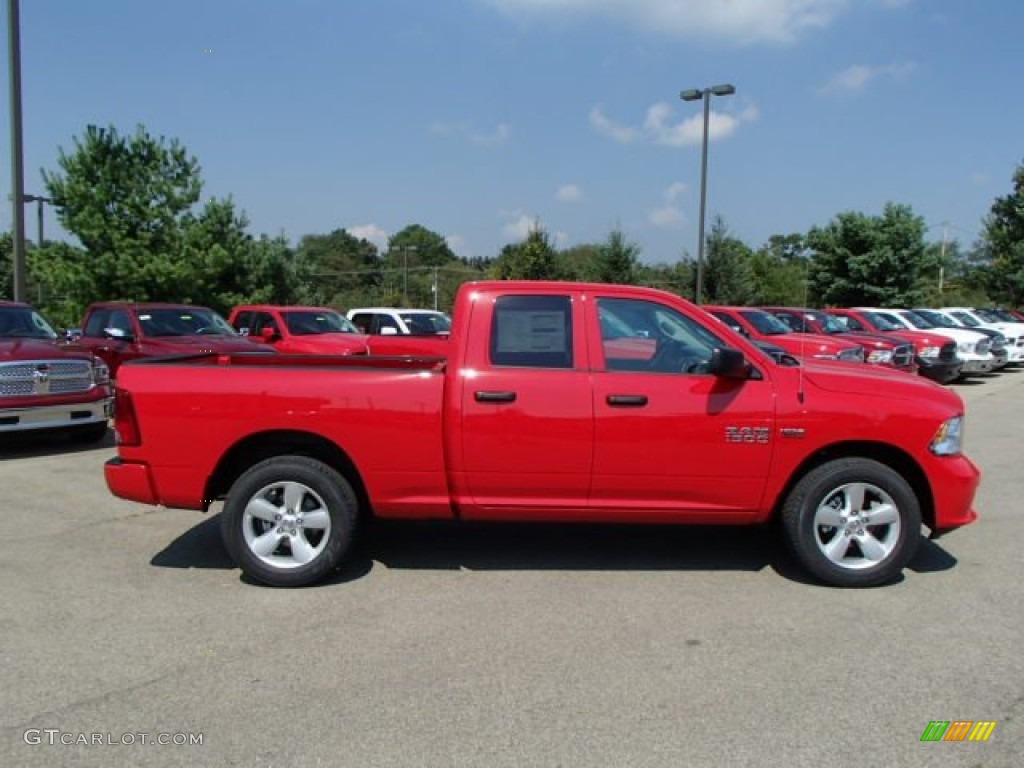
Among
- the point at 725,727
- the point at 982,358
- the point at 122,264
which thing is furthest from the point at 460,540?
the point at 122,264

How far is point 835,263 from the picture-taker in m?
37.0

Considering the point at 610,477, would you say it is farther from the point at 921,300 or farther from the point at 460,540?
the point at 921,300

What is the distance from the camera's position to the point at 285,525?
498cm

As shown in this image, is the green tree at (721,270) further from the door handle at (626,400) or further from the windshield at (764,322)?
the door handle at (626,400)

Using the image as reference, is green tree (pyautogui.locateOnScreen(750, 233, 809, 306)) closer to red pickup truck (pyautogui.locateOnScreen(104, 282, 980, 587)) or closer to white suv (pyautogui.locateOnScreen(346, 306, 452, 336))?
white suv (pyautogui.locateOnScreen(346, 306, 452, 336))

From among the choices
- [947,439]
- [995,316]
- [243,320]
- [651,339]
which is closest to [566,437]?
[651,339]

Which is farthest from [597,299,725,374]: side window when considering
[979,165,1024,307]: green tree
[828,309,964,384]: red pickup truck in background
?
[979,165,1024,307]: green tree

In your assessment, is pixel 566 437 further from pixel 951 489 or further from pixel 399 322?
pixel 399 322

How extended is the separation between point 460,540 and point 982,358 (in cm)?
1772

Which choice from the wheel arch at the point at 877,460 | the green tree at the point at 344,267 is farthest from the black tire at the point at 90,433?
the green tree at the point at 344,267

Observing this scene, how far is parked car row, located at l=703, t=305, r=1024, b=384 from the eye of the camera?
14.9m

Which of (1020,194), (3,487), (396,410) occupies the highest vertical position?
(1020,194)

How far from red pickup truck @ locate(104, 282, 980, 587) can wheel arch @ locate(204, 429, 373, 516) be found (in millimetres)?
37

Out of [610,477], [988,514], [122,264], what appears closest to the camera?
Answer: [610,477]
